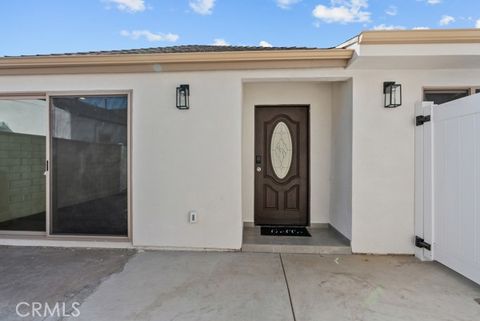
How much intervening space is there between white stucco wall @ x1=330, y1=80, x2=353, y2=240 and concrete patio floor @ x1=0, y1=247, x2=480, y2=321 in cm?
65

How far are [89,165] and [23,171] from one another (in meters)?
1.00

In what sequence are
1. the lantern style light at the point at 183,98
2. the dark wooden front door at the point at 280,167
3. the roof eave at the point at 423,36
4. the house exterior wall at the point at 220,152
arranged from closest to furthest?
the roof eave at the point at 423,36 → the house exterior wall at the point at 220,152 → the lantern style light at the point at 183,98 → the dark wooden front door at the point at 280,167

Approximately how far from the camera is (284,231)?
4.27 meters

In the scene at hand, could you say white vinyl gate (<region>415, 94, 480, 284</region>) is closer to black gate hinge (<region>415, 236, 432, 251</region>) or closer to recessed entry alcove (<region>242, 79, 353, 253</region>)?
black gate hinge (<region>415, 236, 432, 251</region>)

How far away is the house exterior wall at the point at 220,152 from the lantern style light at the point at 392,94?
65mm

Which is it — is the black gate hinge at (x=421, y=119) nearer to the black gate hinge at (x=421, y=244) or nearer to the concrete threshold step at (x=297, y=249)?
the black gate hinge at (x=421, y=244)

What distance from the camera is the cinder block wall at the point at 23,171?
3883 millimetres

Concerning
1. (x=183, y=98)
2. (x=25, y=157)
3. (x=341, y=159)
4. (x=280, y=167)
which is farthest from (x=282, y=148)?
(x=25, y=157)

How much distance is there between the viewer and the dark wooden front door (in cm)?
464

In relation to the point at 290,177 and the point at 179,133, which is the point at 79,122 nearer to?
the point at 179,133

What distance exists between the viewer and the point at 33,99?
3.92 meters

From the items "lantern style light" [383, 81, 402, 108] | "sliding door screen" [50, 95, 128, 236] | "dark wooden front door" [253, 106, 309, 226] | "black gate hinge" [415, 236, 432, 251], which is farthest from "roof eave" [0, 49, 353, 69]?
"black gate hinge" [415, 236, 432, 251]

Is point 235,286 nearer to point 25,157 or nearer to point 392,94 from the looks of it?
point 392,94

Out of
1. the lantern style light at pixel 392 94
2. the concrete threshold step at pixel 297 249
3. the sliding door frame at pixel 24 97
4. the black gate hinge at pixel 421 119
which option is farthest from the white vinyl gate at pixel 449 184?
the sliding door frame at pixel 24 97
